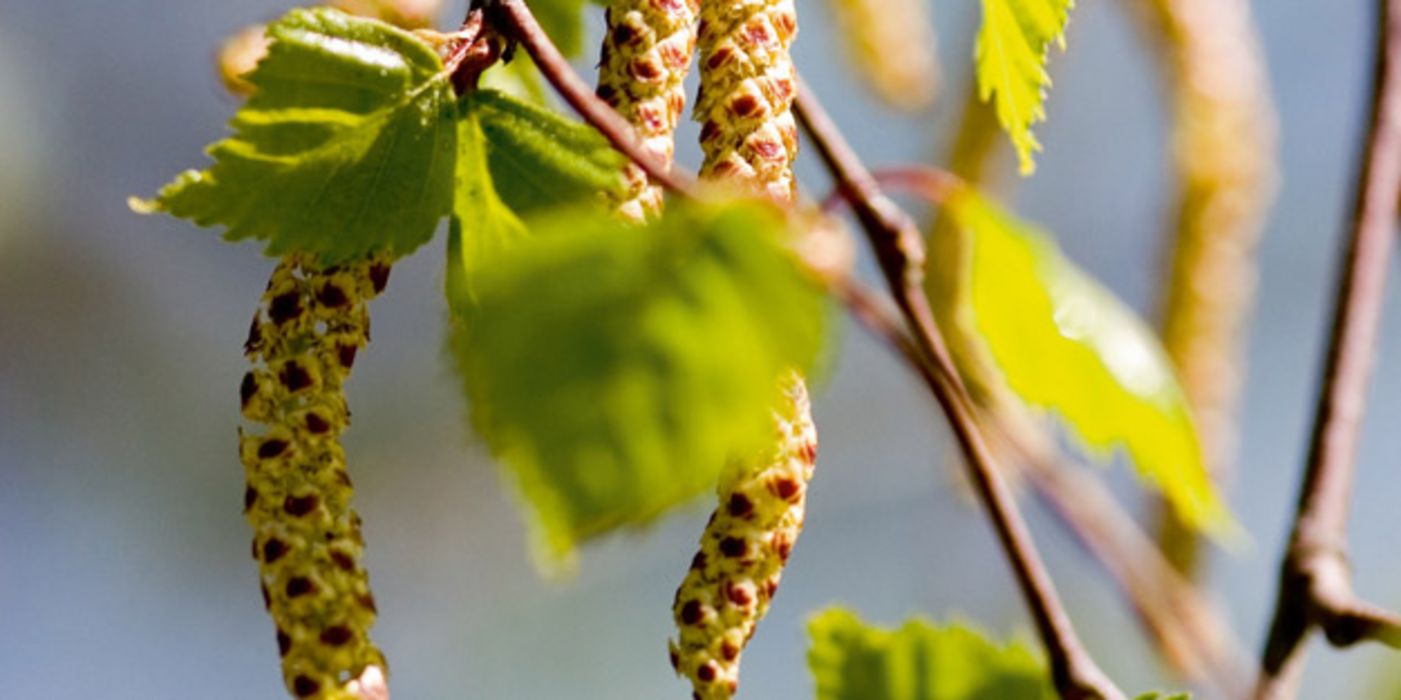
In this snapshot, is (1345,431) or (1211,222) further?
(1211,222)

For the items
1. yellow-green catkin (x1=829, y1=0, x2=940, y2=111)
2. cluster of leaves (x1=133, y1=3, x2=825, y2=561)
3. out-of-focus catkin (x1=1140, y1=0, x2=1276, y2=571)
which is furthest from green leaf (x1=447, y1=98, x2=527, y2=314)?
yellow-green catkin (x1=829, y1=0, x2=940, y2=111)

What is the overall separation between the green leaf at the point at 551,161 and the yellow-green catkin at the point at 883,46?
107 centimetres

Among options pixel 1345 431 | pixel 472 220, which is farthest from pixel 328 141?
pixel 1345 431

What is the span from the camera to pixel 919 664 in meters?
0.82

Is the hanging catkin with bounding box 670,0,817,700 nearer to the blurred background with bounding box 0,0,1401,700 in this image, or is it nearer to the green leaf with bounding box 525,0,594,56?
the green leaf with bounding box 525,0,594,56

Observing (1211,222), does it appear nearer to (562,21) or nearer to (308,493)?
(562,21)

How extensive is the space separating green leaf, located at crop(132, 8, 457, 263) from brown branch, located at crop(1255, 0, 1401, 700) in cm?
37

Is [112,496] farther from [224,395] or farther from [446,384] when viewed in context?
[446,384]

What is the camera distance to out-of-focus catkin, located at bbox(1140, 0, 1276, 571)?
1486mm

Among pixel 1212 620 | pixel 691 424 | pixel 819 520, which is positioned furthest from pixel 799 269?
pixel 819 520

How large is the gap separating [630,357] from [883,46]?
132 cm

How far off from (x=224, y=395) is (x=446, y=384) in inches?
139

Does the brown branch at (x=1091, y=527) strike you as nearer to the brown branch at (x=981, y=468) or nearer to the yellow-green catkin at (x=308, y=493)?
the brown branch at (x=981, y=468)

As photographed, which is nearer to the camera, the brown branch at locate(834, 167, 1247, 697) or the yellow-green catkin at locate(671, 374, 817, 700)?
the yellow-green catkin at locate(671, 374, 817, 700)
